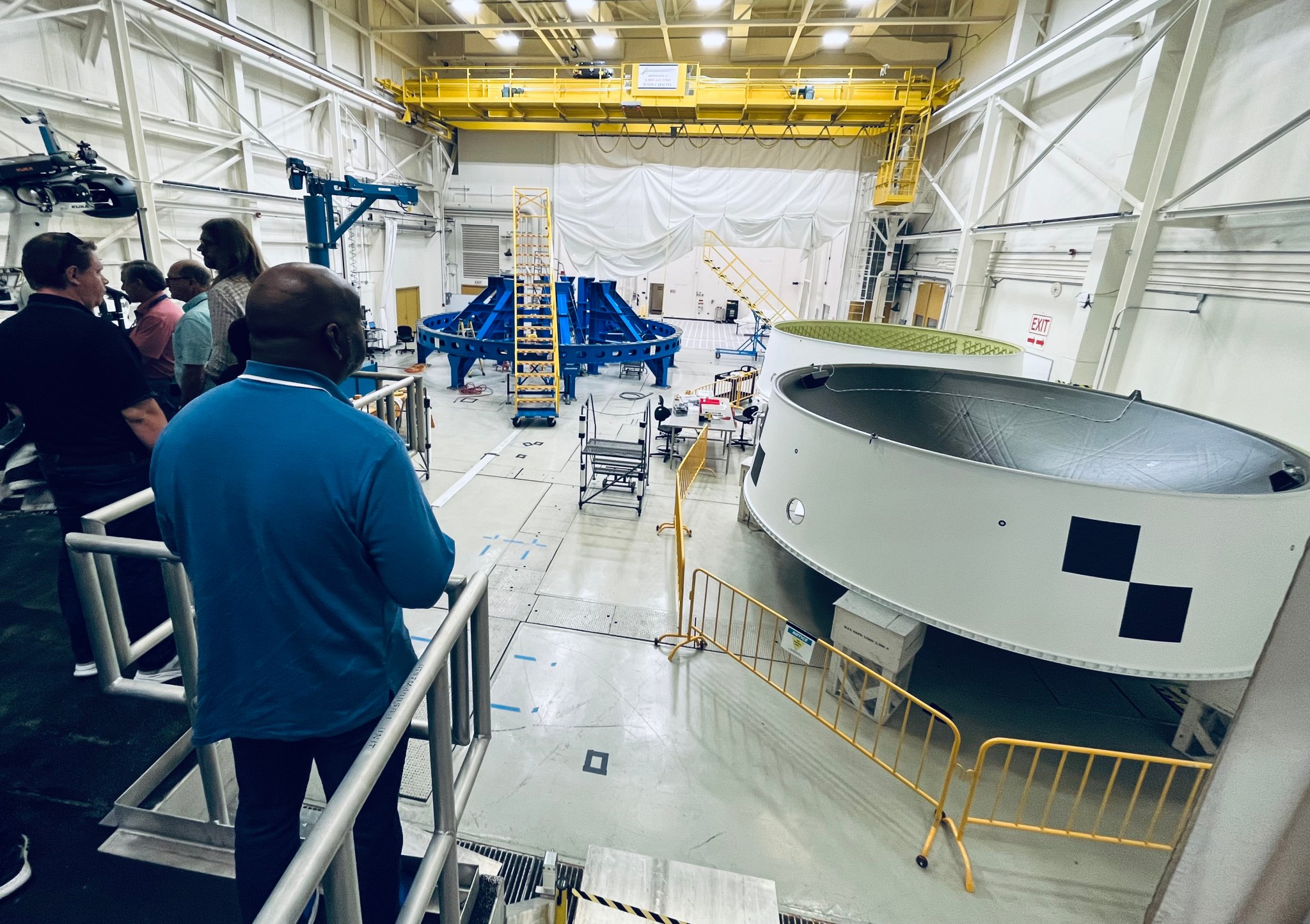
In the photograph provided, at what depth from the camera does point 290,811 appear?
60.1 inches

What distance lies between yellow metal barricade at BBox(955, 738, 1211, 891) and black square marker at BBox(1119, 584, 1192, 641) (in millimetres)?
628

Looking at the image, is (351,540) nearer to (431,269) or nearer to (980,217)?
(980,217)

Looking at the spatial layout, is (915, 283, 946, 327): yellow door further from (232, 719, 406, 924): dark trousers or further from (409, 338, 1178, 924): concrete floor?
(232, 719, 406, 924): dark trousers

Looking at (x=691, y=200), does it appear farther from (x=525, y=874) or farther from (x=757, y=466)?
(x=525, y=874)

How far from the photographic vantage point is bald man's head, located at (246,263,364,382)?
1.21 m

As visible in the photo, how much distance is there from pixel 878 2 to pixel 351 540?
15.9 metres

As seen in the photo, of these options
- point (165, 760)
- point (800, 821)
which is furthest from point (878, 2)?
point (165, 760)

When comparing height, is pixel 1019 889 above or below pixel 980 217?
below

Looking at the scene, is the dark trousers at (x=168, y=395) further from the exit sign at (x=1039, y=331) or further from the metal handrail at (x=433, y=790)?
the exit sign at (x=1039, y=331)

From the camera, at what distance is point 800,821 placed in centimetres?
312

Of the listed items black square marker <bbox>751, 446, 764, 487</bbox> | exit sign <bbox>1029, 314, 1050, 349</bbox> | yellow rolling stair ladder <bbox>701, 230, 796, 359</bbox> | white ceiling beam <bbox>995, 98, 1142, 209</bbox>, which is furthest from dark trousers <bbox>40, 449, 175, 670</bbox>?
yellow rolling stair ladder <bbox>701, 230, 796, 359</bbox>

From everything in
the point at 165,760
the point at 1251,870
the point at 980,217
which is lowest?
the point at 165,760

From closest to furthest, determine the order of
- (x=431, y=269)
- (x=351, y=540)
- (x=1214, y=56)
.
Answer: (x=351, y=540) → (x=1214, y=56) → (x=431, y=269)

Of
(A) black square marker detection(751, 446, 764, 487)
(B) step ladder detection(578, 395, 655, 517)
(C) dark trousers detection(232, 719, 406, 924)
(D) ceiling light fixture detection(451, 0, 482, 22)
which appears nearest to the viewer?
(C) dark trousers detection(232, 719, 406, 924)
